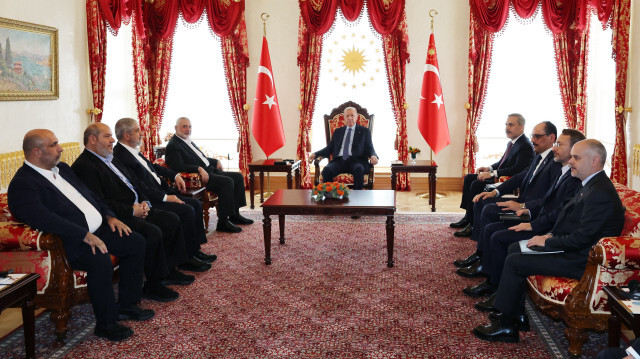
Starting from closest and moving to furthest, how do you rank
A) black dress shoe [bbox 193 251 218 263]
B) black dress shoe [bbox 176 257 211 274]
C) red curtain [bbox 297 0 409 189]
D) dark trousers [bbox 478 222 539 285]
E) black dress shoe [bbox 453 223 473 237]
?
dark trousers [bbox 478 222 539 285]
black dress shoe [bbox 176 257 211 274]
black dress shoe [bbox 193 251 218 263]
black dress shoe [bbox 453 223 473 237]
red curtain [bbox 297 0 409 189]

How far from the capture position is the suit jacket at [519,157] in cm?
591

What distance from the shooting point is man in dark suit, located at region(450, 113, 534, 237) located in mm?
5934

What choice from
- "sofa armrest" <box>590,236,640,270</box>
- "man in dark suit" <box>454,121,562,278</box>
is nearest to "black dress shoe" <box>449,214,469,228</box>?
"man in dark suit" <box>454,121,562,278</box>

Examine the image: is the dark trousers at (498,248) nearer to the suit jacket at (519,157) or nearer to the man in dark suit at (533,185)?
the man in dark suit at (533,185)

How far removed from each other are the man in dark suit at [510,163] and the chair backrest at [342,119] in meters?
2.06

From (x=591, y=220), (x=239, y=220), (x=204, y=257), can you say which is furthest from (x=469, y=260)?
(x=239, y=220)

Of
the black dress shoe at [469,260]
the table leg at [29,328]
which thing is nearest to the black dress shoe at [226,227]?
the black dress shoe at [469,260]

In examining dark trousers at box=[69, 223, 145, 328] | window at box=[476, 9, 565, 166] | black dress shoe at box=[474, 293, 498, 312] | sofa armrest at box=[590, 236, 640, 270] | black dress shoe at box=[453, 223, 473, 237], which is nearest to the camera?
sofa armrest at box=[590, 236, 640, 270]

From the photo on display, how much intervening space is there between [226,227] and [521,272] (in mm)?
3708

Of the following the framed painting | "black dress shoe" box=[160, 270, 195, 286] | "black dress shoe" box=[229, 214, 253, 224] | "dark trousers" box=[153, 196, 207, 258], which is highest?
the framed painting

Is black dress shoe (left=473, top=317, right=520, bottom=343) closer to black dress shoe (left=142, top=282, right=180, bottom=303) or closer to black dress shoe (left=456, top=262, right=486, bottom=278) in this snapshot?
black dress shoe (left=456, top=262, right=486, bottom=278)

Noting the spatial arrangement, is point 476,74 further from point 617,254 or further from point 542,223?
point 617,254

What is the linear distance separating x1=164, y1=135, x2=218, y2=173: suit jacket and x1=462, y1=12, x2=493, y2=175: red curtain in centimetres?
426

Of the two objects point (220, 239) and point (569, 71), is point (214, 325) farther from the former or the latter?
point (569, 71)
